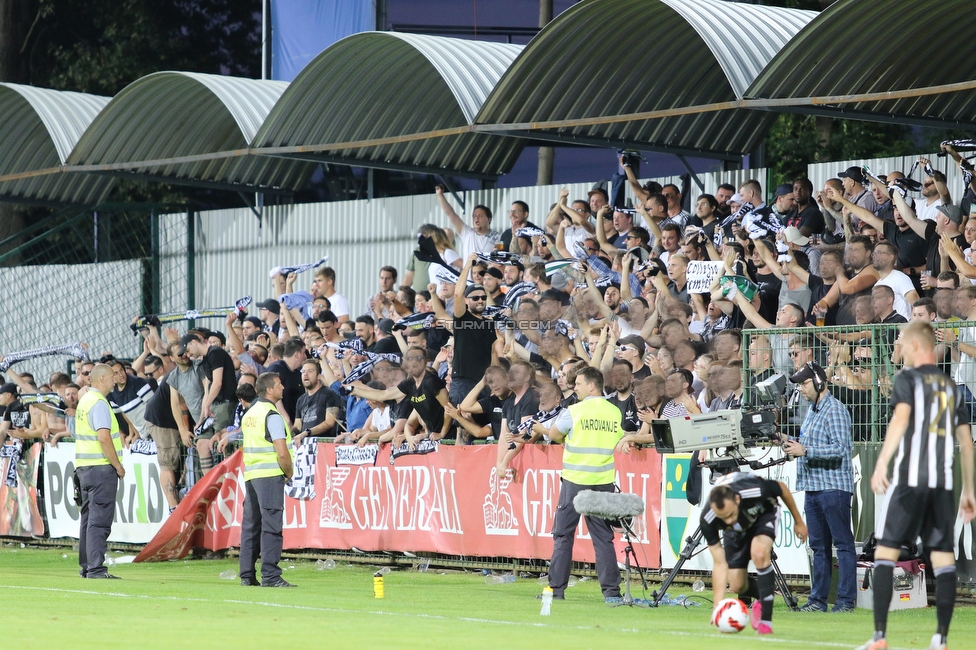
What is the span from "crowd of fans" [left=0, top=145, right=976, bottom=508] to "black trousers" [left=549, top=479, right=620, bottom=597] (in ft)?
4.11

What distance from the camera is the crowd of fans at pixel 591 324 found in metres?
14.5

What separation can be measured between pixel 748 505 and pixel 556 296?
256 inches

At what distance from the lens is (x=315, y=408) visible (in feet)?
61.4

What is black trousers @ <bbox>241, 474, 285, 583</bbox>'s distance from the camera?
14852 mm

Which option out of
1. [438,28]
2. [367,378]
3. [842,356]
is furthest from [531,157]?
[842,356]

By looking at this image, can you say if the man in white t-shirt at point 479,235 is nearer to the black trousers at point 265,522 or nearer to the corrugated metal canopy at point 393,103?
the corrugated metal canopy at point 393,103

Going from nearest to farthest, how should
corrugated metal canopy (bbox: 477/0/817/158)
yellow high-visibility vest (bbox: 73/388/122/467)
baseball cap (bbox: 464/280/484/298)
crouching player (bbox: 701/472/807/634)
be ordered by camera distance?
crouching player (bbox: 701/472/807/634), yellow high-visibility vest (bbox: 73/388/122/467), baseball cap (bbox: 464/280/484/298), corrugated metal canopy (bbox: 477/0/817/158)

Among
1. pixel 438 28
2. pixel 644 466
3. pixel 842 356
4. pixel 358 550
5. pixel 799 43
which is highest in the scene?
pixel 438 28

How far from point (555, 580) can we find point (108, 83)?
85.9 feet

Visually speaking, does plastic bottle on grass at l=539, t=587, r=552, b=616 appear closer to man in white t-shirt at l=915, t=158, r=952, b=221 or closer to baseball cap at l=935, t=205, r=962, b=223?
baseball cap at l=935, t=205, r=962, b=223

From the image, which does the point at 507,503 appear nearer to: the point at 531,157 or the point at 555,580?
the point at 555,580

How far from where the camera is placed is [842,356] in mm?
13625

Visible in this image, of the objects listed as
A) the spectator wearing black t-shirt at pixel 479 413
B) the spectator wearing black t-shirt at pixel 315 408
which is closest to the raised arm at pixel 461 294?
the spectator wearing black t-shirt at pixel 479 413

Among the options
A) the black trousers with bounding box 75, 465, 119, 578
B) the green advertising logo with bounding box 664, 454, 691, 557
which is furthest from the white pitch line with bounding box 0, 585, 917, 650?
the green advertising logo with bounding box 664, 454, 691, 557
